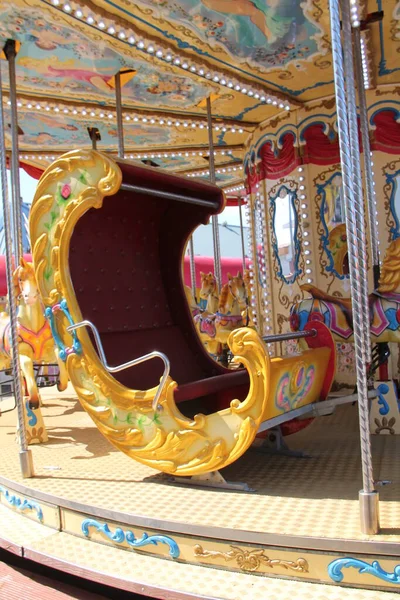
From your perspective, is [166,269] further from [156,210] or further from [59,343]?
[59,343]

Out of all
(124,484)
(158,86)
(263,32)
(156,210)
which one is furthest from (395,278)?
(158,86)

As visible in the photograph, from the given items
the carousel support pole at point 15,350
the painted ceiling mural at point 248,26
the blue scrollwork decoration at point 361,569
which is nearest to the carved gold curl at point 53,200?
the carousel support pole at point 15,350

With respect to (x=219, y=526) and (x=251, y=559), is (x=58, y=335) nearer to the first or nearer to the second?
(x=219, y=526)

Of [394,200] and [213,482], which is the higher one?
[394,200]

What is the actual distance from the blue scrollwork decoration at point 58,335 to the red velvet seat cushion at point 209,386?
57cm

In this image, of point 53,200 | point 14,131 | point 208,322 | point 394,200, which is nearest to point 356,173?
point 53,200

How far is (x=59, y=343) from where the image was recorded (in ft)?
9.80

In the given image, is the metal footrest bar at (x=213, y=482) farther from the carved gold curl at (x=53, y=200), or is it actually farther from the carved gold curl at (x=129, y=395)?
the carved gold curl at (x=53, y=200)

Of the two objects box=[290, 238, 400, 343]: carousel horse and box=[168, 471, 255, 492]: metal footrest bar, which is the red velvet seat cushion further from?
box=[290, 238, 400, 343]: carousel horse

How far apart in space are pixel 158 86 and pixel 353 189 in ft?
11.0

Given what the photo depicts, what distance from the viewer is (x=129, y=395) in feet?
8.87

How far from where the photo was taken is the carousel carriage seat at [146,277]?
11.1 ft

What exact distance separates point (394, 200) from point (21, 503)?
3927 millimetres

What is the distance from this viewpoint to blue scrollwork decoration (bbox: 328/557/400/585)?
6.00ft
